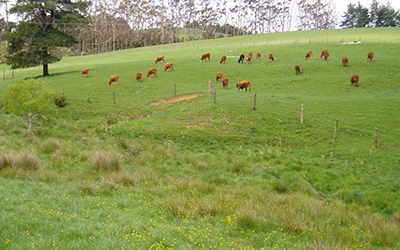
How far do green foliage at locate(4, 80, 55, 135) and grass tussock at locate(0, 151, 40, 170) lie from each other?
8.85 metres

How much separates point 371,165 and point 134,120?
1570 cm

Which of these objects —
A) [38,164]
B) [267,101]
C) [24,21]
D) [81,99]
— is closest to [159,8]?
[24,21]

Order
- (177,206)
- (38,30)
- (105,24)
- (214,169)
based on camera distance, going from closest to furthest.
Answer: (177,206)
(214,169)
(38,30)
(105,24)

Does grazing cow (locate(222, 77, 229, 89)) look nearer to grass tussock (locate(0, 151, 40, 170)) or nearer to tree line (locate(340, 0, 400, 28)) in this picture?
grass tussock (locate(0, 151, 40, 170))

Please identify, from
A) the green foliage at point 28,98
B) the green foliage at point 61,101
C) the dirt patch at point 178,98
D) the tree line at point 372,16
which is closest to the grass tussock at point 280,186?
the dirt patch at point 178,98

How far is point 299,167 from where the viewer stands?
12727 millimetres

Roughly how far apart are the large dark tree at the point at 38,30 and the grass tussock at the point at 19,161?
30.9m

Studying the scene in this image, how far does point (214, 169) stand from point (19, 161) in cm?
792

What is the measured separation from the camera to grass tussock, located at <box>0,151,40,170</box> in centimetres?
1009

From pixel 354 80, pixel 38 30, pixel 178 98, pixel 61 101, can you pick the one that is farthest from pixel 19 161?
pixel 38 30

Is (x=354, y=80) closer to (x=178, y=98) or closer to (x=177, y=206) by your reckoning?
(x=178, y=98)

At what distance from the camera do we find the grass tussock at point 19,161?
33.1 feet

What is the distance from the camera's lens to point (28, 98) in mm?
→ 18500

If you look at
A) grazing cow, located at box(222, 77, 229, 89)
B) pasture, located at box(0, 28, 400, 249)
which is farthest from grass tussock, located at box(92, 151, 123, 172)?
grazing cow, located at box(222, 77, 229, 89)
